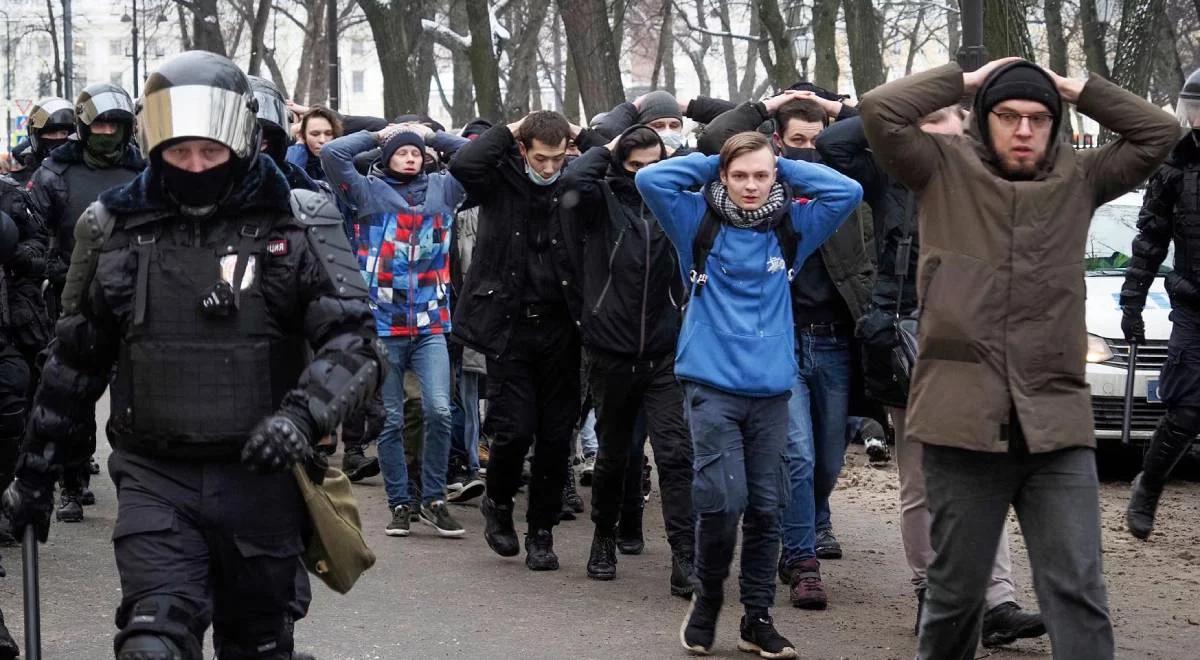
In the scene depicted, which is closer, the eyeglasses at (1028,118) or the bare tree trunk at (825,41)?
the eyeglasses at (1028,118)

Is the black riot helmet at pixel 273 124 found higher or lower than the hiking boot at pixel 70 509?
higher

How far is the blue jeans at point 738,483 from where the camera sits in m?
6.47

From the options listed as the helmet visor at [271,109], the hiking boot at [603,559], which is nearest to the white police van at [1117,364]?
the hiking boot at [603,559]

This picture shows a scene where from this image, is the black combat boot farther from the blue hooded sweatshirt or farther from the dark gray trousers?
the dark gray trousers

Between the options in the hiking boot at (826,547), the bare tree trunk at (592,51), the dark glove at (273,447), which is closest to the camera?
the dark glove at (273,447)

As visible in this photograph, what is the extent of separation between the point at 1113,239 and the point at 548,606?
6520 mm

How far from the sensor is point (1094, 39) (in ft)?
84.4

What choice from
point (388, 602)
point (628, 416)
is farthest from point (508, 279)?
point (388, 602)

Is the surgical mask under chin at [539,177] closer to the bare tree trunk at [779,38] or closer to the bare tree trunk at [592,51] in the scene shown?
the bare tree trunk at [592,51]

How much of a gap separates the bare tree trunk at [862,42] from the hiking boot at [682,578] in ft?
64.3

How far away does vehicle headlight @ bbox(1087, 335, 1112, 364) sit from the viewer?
1101 centimetres

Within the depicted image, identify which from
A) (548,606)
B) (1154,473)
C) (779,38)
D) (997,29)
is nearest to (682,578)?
(548,606)

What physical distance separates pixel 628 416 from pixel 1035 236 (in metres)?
3.25

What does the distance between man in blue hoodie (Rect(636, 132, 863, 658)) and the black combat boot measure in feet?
8.47
